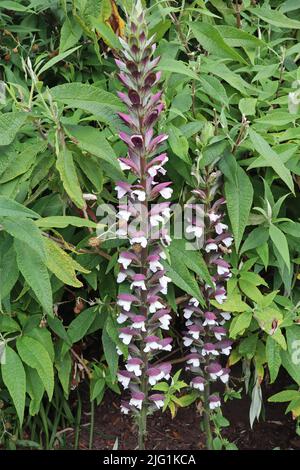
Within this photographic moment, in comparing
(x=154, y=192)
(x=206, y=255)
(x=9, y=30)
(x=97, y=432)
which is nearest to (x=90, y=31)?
(x=9, y=30)

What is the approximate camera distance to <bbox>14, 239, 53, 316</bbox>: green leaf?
54.5 inches

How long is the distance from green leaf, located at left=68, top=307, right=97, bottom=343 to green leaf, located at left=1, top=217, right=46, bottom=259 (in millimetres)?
453

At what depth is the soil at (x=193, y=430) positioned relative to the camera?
2141mm

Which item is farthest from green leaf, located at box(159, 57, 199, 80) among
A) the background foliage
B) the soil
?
the soil

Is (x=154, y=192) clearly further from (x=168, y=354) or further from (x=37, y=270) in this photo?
(x=168, y=354)

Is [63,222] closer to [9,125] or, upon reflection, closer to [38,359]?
[9,125]

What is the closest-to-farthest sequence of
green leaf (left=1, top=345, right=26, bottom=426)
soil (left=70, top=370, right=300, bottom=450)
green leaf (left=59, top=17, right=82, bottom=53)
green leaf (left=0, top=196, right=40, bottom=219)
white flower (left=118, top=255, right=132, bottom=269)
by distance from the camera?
green leaf (left=0, top=196, right=40, bottom=219) < white flower (left=118, top=255, right=132, bottom=269) < green leaf (left=1, top=345, right=26, bottom=426) < green leaf (left=59, top=17, right=82, bottom=53) < soil (left=70, top=370, right=300, bottom=450)

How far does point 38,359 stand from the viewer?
1.65 m

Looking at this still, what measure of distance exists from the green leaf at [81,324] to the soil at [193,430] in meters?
0.55

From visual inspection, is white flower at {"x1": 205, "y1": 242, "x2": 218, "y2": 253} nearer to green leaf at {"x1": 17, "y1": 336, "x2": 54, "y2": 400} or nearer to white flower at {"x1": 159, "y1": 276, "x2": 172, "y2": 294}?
white flower at {"x1": 159, "y1": 276, "x2": 172, "y2": 294}

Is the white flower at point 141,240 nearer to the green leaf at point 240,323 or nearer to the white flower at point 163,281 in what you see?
the white flower at point 163,281

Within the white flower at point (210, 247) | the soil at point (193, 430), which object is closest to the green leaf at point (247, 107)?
the white flower at point (210, 247)

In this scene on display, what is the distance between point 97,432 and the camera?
7.25ft

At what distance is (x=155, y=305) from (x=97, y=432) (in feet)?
2.78
